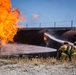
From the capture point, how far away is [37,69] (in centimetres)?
1483

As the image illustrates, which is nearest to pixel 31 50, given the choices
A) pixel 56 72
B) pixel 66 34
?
pixel 66 34

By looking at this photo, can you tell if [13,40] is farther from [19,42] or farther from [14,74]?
[14,74]

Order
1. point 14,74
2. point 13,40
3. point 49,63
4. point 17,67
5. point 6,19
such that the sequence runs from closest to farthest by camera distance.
Result: point 14,74 → point 17,67 → point 49,63 → point 6,19 → point 13,40

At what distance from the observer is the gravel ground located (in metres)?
14.2

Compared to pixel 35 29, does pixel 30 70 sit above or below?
below


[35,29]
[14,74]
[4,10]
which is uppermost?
[4,10]

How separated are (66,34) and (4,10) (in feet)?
23.4

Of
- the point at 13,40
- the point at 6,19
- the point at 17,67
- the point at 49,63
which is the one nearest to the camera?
the point at 17,67

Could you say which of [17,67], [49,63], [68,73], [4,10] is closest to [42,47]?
[4,10]

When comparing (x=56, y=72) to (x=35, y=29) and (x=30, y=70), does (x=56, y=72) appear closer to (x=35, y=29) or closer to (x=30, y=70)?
(x=30, y=70)

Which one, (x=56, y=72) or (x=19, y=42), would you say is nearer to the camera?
(x=56, y=72)

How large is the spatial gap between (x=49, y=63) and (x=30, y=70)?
2.62 metres

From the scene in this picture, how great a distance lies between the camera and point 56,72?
14273 millimetres

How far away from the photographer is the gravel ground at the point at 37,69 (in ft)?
46.4
